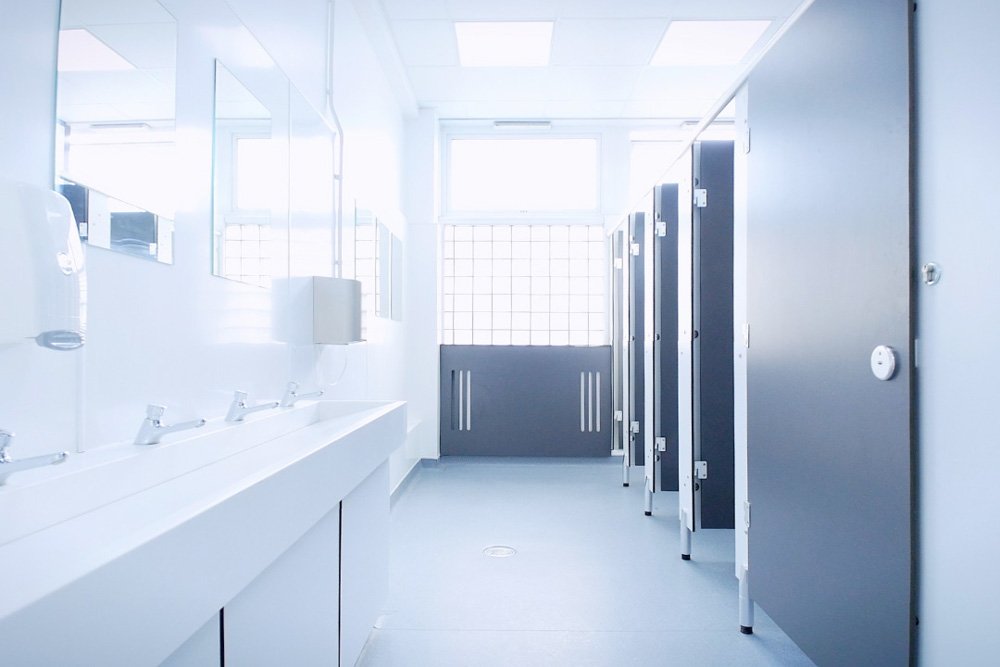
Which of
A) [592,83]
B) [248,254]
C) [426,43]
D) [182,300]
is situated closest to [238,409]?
[182,300]

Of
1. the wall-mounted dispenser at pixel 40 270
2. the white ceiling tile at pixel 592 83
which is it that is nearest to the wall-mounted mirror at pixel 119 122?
the wall-mounted dispenser at pixel 40 270

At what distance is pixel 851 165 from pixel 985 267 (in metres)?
0.48

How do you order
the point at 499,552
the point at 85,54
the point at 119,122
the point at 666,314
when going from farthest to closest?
the point at 666,314 < the point at 499,552 < the point at 119,122 < the point at 85,54

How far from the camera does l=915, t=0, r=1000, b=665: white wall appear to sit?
41.8 inches

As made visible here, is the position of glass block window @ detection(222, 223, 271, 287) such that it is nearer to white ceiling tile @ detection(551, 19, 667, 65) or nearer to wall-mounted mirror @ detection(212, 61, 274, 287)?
wall-mounted mirror @ detection(212, 61, 274, 287)

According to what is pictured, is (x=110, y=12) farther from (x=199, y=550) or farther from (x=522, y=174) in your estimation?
(x=522, y=174)

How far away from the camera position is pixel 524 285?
18.1 feet

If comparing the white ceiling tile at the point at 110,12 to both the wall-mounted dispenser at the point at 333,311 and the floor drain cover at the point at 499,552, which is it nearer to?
the wall-mounted dispenser at the point at 333,311

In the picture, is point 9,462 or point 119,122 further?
point 119,122

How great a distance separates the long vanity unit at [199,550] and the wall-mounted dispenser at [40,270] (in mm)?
233

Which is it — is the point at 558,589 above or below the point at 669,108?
below

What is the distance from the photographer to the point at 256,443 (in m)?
1.71

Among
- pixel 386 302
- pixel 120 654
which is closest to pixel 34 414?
pixel 120 654

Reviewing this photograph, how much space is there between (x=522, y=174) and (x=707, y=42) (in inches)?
76.3
